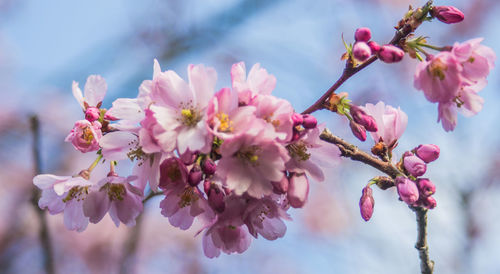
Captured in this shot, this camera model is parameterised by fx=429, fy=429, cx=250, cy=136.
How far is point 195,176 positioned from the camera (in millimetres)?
1162

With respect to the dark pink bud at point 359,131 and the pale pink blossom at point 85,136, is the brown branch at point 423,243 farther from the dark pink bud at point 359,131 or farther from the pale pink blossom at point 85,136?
the pale pink blossom at point 85,136

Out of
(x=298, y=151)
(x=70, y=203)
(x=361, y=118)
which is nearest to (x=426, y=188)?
(x=361, y=118)

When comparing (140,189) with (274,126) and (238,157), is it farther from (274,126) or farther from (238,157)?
(274,126)

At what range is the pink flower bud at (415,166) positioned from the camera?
1.34m

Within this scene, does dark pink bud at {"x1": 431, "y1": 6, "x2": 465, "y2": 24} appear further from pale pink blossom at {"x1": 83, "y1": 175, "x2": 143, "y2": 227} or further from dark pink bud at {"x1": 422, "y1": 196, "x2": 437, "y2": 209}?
pale pink blossom at {"x1": 83, "y1": 175, "x2": 143, "y2": 227}

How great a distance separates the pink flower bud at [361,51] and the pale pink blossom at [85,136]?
2.58 ft

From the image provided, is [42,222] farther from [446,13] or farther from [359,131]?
[446,13]

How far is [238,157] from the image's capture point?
1.17 m

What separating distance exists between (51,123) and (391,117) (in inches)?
289

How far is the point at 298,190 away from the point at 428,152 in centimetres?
51

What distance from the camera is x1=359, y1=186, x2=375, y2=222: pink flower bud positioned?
1335 mm

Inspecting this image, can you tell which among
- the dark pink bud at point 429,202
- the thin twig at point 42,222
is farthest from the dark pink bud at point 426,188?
the thin twig at point 42,222

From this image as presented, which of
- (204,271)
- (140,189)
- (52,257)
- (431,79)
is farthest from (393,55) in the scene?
(204,271)

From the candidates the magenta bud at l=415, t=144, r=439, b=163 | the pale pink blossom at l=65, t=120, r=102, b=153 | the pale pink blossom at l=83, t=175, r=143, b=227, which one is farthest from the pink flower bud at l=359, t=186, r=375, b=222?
the pale pink blossom at l=65, t=120, r=102, b=153
